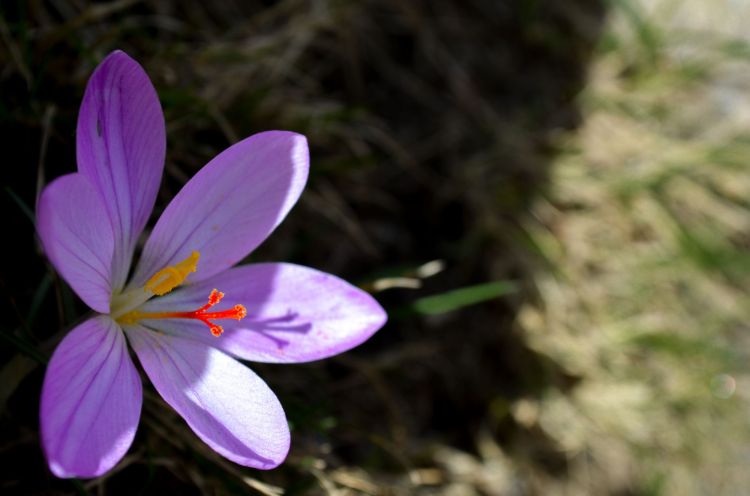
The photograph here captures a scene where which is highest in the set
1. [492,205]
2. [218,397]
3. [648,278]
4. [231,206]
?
[231,206]

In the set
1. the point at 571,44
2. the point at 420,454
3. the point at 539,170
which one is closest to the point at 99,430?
the point at 420,454

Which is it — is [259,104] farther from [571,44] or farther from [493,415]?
[571,44]

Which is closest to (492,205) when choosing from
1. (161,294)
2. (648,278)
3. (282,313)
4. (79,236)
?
(648,278)

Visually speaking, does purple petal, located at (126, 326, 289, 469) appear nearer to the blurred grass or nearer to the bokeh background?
the bokeh background

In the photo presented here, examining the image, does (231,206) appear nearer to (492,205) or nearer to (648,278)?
(492,205)

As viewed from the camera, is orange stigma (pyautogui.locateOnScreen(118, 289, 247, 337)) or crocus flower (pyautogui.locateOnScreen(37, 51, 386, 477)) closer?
crocus flower (pyautogui.locateOnScreen(37, 51, 386, 477))

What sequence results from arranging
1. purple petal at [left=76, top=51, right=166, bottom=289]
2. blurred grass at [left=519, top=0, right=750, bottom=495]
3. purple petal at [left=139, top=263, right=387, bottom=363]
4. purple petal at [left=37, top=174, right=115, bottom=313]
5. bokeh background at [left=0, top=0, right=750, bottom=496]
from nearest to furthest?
purple petal at [left=37, top=174, right=115, bottom=313] < purple petal at [left=76, top=51, right=166, bottom=289] < purple petal at [left=139, top=263, right=387, bottom=363] < bokeh background at [left=0, top=0, right=750, bottom=496] < blurred grass at [left=519, top=0, right=750, bottom=495]

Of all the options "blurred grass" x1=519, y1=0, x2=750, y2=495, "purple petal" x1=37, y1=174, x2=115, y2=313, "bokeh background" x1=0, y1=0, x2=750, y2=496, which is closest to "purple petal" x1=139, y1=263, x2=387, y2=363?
"purple petal" x1=37, y1=174, x2=115, y2=313

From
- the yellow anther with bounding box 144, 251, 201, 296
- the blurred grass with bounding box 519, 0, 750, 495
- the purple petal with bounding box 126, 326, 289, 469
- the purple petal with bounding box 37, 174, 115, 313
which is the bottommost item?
the blurred grass with bounding box 519, 0, 750, 495
